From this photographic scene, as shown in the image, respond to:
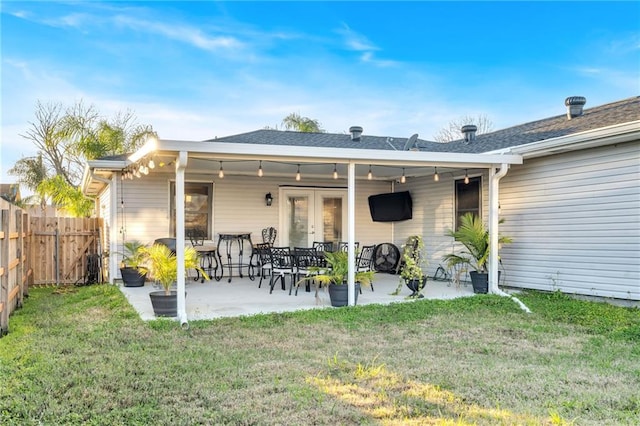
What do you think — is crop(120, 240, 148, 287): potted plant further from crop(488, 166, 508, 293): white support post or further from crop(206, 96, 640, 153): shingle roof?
crop(488, 166, 508, 293): white support post

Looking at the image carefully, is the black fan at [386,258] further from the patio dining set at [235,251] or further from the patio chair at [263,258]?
the patio chair at [263,258]

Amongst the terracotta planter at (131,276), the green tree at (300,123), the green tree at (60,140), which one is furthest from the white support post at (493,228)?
the green tree at (60,140)

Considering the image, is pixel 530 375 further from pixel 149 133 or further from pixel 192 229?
pixel 149 133

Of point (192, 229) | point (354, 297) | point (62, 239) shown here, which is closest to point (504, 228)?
point (354, 297)

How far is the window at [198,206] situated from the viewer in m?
9.83

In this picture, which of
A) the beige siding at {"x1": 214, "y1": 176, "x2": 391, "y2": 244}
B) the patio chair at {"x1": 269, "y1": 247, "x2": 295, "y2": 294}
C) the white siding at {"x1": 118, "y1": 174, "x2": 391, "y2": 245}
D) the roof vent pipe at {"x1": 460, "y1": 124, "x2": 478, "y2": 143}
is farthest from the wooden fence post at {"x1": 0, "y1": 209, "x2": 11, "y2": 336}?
the roof vent pipe at {"x1": 460, "y1": 124, "x2": 478, "y2": 143}

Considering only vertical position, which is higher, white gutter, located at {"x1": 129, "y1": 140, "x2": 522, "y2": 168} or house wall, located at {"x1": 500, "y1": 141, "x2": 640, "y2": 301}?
white gutter, located at {"x1": 129, "y1": 140, "x2": 522, "y2": 168}

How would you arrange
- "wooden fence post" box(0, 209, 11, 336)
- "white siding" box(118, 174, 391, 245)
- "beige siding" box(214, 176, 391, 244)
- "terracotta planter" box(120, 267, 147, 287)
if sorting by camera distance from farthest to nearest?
"beige siding" box(214, 176, 391, 244) < "white siding" box(118, 174, 391, 245) < "terracotta planter" box(120, 267, 147, 287) < "wooden fence post" box(0, 209, 11, 336)

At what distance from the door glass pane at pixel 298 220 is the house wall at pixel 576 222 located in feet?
13.7

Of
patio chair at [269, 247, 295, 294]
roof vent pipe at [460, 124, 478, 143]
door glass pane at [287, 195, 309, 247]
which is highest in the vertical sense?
roof vent pipe at [460, 124, 478, 143]

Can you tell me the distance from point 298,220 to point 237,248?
4.86 ft

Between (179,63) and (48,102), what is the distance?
1101 centimetres

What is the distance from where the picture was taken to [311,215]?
10781 mm

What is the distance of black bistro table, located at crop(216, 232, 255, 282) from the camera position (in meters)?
9.91
